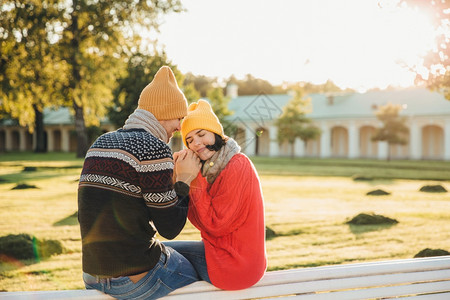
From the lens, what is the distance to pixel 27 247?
20.5ft

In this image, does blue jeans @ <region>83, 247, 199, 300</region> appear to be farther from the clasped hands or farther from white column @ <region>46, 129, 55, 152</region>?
white column @ <region>46, 129, 55, 152</region>

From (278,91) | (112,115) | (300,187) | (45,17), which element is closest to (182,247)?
(300,187)

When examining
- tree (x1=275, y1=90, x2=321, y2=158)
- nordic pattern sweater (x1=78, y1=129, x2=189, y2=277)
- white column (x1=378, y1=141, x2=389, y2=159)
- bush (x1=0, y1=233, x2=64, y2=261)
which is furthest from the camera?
white column (x1=378, y1=141, x2=389, y2=159)

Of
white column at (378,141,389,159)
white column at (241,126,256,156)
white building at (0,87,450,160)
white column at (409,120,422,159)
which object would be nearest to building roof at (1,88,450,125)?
white building at (0,87,450,160)

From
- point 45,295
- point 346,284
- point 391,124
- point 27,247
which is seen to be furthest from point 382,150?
point 45,295

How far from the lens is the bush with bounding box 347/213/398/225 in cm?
847

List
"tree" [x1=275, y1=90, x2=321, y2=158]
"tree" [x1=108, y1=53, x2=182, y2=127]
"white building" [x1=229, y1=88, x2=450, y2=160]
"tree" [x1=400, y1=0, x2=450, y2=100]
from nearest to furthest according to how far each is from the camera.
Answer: "tree" [x1=400, y1=0, x2=450, y2=100]
"tree" [x1=108, y1=53, x2=182, y2=127]
"tree" [x1=275, y1=90, x2=321, y2=158]
"white building" [x1=229, y1=88, x2=450, y2=160]

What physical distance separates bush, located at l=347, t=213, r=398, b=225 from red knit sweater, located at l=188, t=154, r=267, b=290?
21.2 ft

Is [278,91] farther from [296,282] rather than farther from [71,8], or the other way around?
[296,282]

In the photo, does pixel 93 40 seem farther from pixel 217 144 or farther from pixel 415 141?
pixel 415 141

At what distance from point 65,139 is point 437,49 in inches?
2091

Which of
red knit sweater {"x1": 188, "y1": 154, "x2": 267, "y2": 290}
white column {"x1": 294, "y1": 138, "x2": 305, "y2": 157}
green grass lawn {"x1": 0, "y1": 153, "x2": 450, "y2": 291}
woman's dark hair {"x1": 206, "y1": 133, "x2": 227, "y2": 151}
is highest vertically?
woman's dark hair {"x1": 206, "y1": 133, "x2": 227, "y2": 151}

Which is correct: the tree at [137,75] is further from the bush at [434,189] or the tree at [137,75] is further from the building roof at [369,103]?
the bush at [434,189]

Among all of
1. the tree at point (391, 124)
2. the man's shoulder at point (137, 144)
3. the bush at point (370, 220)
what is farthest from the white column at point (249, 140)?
the tree at point (391, 124)
